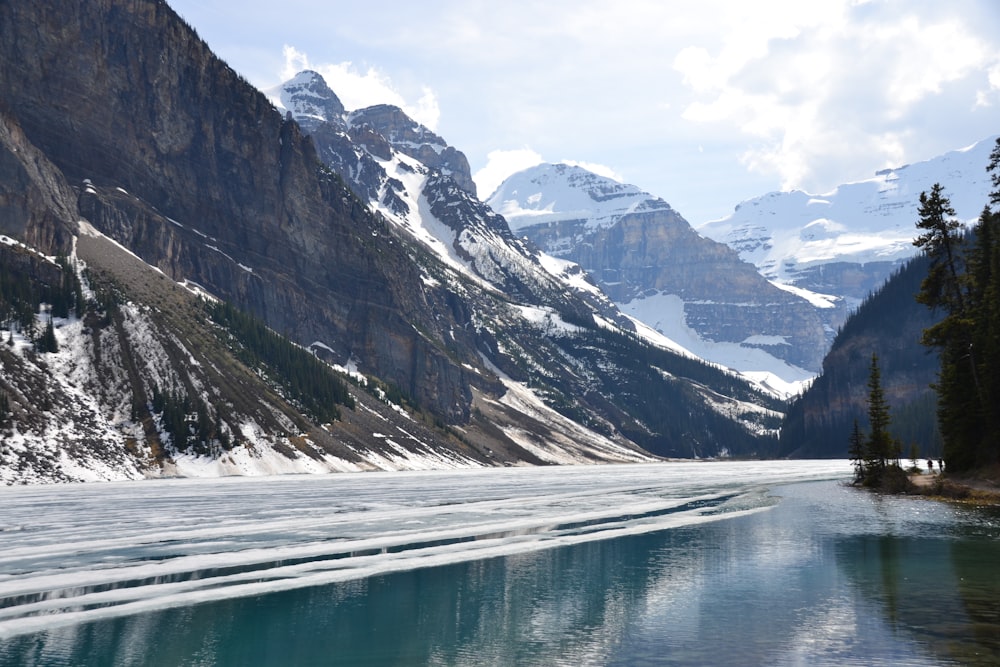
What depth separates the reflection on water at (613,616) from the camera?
932 inches

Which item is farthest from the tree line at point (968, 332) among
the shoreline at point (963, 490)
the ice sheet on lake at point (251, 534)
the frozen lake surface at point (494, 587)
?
the ice sheet on lake at point (251, 534)

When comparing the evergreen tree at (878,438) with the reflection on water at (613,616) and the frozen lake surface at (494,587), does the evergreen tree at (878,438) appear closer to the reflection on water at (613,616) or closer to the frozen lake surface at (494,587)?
the frozen lake surface at (494,587)

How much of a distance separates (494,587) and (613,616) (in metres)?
6.93

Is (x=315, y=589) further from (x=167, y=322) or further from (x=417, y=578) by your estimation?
(x=167, y=322)

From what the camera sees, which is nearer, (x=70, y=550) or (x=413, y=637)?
(x=413, y=637)

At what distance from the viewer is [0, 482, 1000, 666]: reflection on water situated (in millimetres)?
23672

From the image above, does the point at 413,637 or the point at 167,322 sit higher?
the point at 167,322

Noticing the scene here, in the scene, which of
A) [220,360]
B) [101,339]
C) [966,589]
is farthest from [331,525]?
[220,360]

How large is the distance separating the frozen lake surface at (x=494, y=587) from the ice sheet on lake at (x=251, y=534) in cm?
23

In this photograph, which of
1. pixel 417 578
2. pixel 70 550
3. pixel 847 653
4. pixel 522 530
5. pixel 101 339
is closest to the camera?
pixel 847 653

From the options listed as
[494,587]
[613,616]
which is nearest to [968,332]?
[494,587]

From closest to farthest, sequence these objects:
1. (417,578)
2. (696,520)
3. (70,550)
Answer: (417,578) < (70,550) < (696,520)

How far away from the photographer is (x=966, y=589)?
31.1 metres

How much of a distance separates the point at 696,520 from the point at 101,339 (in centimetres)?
12379
